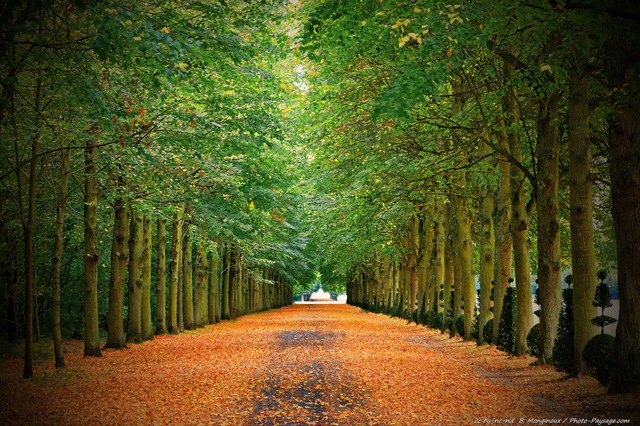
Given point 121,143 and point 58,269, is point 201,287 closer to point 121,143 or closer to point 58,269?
point 58,269

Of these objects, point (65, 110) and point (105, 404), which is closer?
point (105, 404)

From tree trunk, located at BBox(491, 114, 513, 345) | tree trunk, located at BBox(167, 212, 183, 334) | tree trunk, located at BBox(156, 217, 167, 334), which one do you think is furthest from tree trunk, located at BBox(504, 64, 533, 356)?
tree trunk, located at BBox(167, 212, 183, 334)

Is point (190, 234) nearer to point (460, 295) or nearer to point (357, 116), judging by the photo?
point (357, 116)

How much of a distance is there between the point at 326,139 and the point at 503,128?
8296 mm

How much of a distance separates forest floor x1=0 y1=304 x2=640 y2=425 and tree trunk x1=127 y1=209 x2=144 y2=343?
2.99 metres

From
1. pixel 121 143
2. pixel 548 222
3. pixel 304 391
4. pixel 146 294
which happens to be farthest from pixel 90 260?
pixel 548 222

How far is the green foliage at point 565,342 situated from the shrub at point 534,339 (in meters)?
1.87

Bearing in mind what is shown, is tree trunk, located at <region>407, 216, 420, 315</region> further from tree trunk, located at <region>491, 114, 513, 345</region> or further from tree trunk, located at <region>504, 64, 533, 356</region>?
tree trunk, located at <region>504, 64, 533, 356</region>

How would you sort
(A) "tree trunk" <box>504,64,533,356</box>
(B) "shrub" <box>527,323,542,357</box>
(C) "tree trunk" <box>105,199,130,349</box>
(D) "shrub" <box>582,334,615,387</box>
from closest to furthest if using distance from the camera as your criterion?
(D) "shrub" <box>582,334,615,387</box>
(B) "shrub" <box>527,323,542,357</box>
(A) "tree trunk" <box>504,64,533,356</box>
(C) "tree trunk" <box>105,199,130,349</box>

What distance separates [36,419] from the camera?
25.4 ft

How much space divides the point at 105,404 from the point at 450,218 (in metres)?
Answer: 17.2

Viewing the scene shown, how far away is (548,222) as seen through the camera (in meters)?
12.6

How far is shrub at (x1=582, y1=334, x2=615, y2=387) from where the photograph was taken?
949cm


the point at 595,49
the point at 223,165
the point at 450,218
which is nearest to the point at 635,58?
the point at 595,49
